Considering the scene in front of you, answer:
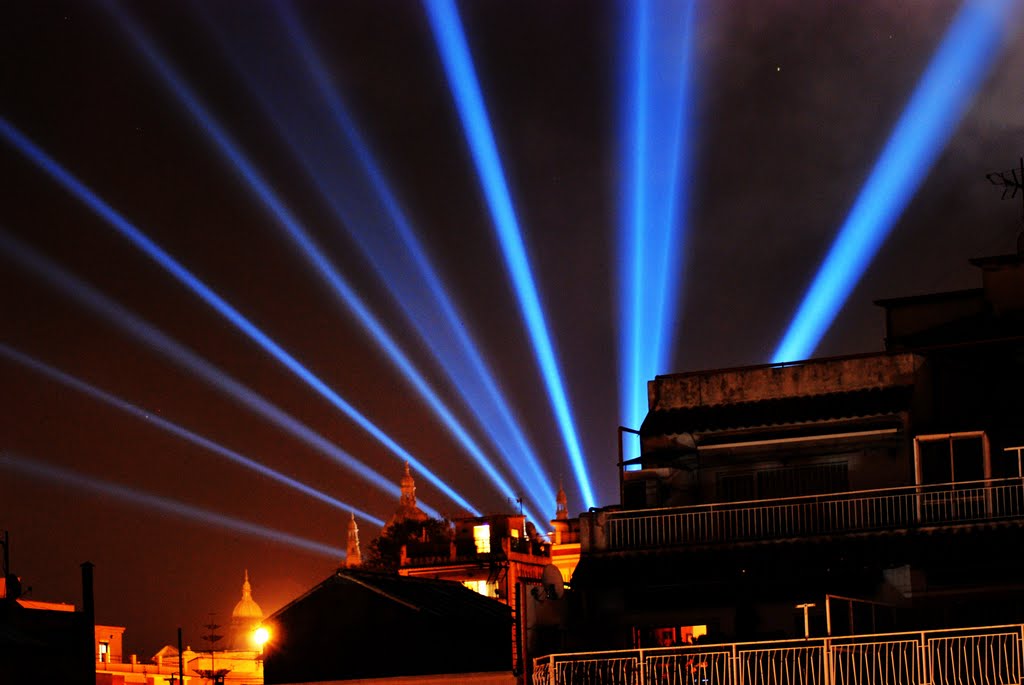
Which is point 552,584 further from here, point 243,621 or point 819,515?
point 243,621

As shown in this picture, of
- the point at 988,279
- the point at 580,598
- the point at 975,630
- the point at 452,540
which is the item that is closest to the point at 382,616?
the point at 580,598

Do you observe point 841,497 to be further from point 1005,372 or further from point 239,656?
point 239,656

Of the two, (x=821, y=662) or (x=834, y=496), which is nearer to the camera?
(x=821, y=662)

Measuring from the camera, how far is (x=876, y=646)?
29.4m

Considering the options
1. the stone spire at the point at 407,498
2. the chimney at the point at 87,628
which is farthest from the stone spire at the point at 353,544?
the chimney at the point at 87,628

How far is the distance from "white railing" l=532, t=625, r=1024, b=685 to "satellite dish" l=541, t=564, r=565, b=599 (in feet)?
5.54

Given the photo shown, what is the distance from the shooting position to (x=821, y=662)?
29672 mm

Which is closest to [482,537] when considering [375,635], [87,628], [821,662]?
[87,628]

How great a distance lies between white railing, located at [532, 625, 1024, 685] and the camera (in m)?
28.5

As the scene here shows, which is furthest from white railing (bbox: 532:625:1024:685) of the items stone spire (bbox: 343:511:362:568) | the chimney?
stone spire (bbox: 343:511:362:568)

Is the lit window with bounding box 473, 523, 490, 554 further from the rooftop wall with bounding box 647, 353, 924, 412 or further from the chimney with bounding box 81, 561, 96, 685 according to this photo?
the rooftop wall with bounding box 647, 353, 924, 412

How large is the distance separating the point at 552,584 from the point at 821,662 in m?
5.64

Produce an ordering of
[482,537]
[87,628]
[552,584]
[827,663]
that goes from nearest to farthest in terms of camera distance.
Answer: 1. [827,663]
2. [552,584]
3. [87,628]
4. [482,537]

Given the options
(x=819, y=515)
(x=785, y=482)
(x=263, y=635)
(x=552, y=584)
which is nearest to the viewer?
(x=552, y=584)
